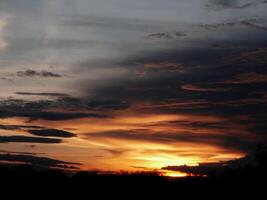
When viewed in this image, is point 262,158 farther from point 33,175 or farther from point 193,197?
point 33,175

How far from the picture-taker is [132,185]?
56.1 metres

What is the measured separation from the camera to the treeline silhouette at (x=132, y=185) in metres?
54.3

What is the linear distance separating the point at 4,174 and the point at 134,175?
12.0 metres

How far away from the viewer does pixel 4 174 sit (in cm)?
6050

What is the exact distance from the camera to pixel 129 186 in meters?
55.9

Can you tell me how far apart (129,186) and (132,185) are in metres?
0.32

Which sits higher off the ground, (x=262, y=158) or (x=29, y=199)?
(x=262, y=158)

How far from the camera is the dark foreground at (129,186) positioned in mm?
54097

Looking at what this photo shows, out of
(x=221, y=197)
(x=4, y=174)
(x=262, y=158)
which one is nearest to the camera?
(x=221, y=197)

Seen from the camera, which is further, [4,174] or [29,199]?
[4,174]

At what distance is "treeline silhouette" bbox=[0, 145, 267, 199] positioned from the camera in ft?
178

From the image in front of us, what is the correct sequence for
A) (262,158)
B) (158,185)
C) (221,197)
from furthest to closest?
1. (262,158)
2. (158,185)
3. (221,197)

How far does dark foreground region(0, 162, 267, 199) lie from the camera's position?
5410 cm

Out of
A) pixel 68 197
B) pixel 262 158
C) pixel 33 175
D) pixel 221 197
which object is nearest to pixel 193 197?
pixel 221 197
